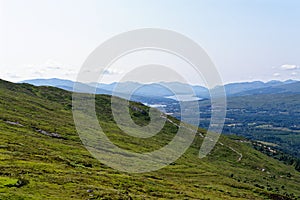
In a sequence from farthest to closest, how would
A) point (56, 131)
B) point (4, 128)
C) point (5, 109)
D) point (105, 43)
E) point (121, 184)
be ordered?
point (5, 109), point (56, 131), point (4, 128), point (121, 184), point (105, 43)

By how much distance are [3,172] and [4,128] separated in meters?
77.4

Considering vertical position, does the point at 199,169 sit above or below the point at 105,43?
below

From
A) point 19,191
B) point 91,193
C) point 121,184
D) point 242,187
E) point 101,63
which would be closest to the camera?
point 19,191

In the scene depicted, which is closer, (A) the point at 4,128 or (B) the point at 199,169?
(A) the point at 4,128

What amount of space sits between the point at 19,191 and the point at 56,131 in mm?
115204

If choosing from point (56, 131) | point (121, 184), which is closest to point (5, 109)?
point (56, 131)

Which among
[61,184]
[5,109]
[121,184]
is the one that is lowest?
[121,184]

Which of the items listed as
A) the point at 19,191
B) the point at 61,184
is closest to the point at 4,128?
the point at 61,184

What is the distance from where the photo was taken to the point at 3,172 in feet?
188

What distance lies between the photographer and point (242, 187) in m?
143

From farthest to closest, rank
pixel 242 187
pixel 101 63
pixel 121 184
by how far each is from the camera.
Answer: pixel 242 187
pixel 121 184
pixel 101 63

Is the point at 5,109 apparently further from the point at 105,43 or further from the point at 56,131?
the point at 105,43

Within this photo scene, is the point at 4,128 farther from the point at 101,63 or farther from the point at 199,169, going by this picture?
the point at 199,169

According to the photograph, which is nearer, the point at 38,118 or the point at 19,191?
the point at 19,191
